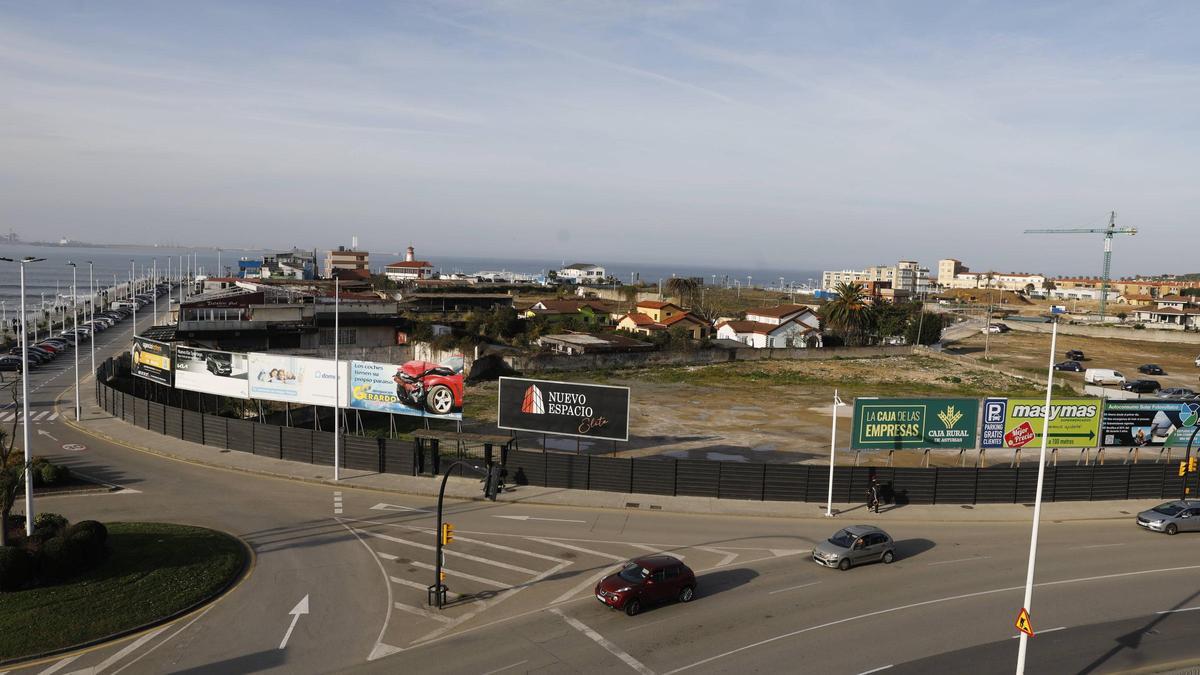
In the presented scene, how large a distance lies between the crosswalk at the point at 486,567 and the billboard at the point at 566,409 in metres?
8.86

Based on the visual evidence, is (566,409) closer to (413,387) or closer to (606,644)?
(413,387)

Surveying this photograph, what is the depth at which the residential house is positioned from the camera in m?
96.0

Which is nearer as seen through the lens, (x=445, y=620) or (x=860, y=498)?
(x=445, y=620)

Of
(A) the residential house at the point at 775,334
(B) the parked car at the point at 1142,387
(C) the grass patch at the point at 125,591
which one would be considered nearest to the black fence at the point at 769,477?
(C) the grass patch at the point at 125,591

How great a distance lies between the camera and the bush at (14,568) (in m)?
19.8

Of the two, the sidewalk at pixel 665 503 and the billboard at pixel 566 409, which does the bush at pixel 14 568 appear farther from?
the billboard at pixel 566 409

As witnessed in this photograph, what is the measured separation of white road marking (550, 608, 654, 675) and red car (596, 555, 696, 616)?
45.1 inches

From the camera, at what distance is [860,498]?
105 feet

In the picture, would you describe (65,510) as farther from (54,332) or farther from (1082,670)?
(54,332)

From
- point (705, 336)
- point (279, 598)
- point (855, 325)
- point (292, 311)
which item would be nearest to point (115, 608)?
point (279, 598)

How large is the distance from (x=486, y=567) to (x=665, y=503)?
9824mm

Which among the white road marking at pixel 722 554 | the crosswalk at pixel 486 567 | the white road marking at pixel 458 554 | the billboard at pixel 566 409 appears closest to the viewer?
the crosswalk at pixel 486 567

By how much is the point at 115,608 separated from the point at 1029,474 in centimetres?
3450

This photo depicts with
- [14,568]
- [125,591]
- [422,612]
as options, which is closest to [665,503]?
[422,612]
